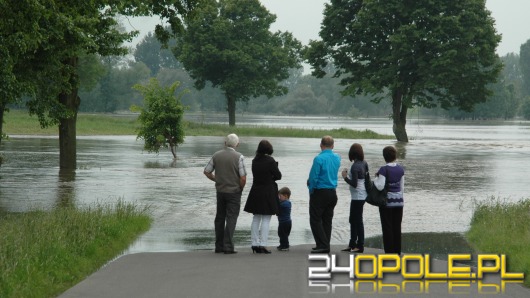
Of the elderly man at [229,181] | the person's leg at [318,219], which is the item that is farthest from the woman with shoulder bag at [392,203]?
the elderly man at [229,181]

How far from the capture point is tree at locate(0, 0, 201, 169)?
46.8 feet

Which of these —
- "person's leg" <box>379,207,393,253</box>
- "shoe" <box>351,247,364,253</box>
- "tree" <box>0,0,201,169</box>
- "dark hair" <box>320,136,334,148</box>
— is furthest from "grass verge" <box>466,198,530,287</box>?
"tree" <box>0,0,201,169</box>

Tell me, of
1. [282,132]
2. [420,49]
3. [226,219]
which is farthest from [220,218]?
[282,132]

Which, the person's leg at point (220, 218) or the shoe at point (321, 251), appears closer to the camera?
the shoe at point (321, 251)

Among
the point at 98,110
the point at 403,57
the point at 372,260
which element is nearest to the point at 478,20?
the point at 403,57

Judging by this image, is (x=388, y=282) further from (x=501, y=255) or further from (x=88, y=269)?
(x=88, y=269)

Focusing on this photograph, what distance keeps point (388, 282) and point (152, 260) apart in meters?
3.50

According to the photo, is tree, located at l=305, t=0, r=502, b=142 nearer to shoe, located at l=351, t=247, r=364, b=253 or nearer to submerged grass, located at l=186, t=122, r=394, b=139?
submerged grass, located at l=186, t=122, r=394, b=139

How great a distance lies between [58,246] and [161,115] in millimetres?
26236

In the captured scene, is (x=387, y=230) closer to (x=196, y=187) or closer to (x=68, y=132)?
(x=196, y=187)

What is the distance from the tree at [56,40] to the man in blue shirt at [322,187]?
5.18m

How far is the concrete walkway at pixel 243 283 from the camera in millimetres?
9180

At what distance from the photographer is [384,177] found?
1180 cm

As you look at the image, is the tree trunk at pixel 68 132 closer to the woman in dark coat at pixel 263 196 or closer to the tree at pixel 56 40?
the tree at pixel 56 40
